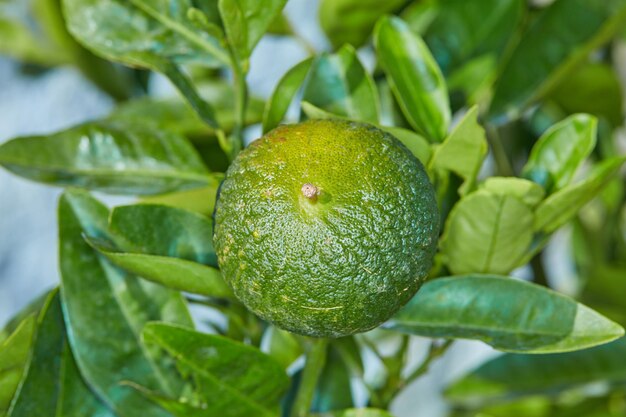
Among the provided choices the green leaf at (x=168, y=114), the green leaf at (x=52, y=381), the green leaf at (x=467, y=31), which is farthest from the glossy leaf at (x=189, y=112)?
the green leaf at (x=52, y=381)

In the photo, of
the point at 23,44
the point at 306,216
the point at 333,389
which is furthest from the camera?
the point at 23,44

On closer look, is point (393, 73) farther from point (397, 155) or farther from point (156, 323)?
point (156, 323)

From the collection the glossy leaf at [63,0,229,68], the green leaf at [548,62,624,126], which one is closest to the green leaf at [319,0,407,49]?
the glossy leaf at [63,0,229,68]

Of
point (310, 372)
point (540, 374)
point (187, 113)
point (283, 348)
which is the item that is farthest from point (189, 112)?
point (540, 374)

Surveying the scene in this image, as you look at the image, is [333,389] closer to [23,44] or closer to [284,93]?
[284,93]

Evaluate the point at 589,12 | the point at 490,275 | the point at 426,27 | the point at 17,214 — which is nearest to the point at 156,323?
the point at 490,275

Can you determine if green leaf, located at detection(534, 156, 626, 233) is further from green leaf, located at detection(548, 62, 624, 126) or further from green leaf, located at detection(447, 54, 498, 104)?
green leaf, located at detection(548, 62, 624, 126)

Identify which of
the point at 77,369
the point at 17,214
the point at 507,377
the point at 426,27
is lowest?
the point at 17,214
